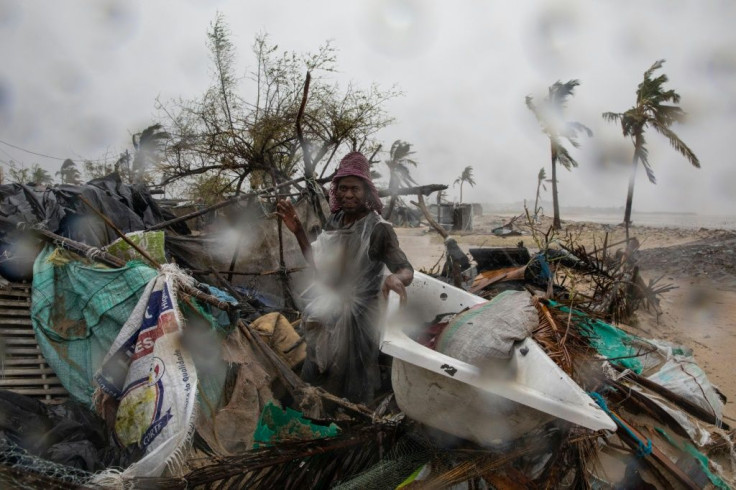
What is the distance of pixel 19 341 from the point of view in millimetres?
2898

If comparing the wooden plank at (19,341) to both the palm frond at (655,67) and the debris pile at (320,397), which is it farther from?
the palm frond at (655,67)

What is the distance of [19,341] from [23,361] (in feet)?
0.48

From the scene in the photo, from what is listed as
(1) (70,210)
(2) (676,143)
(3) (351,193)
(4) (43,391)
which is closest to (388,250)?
(3) (351,193)

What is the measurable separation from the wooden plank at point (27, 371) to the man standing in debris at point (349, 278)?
179 centimetres

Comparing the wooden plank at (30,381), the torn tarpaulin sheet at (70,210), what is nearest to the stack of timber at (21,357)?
the wooden plank at (30,381)

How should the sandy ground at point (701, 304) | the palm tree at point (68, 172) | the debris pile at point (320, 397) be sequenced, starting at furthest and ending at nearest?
the palm tree at point (68, 172) < the sandy ground at point (701, 304) < the debris pile at point (320, 397)

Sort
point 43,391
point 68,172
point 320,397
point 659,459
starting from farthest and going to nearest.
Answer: point 68,172, point 43,391, point 320,397, point 659,459

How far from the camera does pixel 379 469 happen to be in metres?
1.96

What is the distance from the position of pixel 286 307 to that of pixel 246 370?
2460mm

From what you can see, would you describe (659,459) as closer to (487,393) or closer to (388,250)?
(487,393)

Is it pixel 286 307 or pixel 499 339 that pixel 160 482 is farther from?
pixel 286 307

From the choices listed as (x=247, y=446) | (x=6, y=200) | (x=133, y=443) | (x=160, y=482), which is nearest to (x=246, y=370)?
(x=247, y=446)

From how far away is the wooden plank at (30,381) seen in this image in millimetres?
2729

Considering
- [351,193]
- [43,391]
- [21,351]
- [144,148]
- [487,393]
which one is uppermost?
[144,148]
